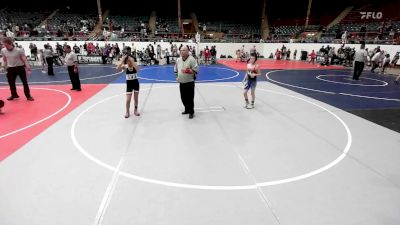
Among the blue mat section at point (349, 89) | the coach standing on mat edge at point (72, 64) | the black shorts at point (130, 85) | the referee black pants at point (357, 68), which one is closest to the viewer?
the black shorts at point (130, 85)

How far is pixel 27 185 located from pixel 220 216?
297 centimetres

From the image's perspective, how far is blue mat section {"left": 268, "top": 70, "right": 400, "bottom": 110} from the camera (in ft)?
29.0

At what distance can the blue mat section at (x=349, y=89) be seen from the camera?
8.85m

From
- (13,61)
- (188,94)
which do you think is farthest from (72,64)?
(188,94)

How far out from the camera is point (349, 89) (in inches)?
448

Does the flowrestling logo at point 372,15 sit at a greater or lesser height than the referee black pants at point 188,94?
greater

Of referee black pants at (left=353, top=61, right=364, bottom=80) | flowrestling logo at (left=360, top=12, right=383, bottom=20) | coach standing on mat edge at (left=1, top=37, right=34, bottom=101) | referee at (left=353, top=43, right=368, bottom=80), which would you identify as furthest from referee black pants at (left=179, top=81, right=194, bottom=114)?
flowrestling logo at (left=360, top=12, right=383, bottom=20)

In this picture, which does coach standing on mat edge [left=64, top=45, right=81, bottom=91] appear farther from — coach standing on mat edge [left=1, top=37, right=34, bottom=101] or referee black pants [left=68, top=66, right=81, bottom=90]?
coach standing on mat edge [left=1, top=37, right=34, bottom=101]

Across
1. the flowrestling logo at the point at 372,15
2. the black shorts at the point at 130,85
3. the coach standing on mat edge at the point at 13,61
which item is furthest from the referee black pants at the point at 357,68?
the flowrestling logo at the point at 372,15

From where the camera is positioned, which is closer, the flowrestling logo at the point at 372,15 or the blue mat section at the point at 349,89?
the blue mat section at the point at 349,89

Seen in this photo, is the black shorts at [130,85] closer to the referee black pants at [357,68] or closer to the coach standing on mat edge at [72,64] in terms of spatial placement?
the coach standing on mat edge at [72,64]

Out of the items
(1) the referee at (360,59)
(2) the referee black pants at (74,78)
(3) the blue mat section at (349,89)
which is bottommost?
(3) the blue mat section at (349,89)

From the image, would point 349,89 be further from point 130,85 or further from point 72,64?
point 72,64

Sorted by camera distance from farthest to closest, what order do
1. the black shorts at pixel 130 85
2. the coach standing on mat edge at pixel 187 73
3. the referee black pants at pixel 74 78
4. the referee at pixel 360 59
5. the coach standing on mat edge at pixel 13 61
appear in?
the referee at pixel 360 59 → the referee black pants at pixel 74 78 → the coach standing on mat edge at pixel 13 61 → the black shorts at pixel 130 85 → the coach standing on mat edge at pixel 187 73
